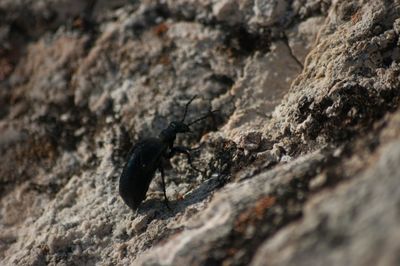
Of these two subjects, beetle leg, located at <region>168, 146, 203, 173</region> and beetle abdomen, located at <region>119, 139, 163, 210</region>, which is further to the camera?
beetle leg, located at <region>168, 146, 203, 173</region>

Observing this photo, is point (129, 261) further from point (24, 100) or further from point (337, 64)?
point (24, 100)

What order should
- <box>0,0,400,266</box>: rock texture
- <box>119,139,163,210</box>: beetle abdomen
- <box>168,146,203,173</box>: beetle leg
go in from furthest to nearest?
<box>168,146,203,173</box>: beetle leg < <box>119,139,163,210</box>: beetle abdomen < <box>0,0,400,266</box>: rock texture

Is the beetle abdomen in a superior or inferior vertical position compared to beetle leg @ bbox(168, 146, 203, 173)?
superior

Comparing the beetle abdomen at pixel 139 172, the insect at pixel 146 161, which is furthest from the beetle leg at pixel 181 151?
the beetle abdomen at pixel 139 172

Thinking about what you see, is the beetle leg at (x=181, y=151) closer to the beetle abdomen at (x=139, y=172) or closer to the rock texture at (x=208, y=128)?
the rock texture at (x=208, y=128)

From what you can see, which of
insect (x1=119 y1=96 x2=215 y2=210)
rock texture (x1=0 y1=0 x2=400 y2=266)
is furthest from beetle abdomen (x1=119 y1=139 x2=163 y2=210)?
rock texture (x1=0 y1=0 x2=400 y2=266)

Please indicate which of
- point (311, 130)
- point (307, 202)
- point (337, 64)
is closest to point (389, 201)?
point (307, 202)

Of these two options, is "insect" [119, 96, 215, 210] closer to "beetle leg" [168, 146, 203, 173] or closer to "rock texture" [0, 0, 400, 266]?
"beetle leg" [168, 146, 203, 173]
